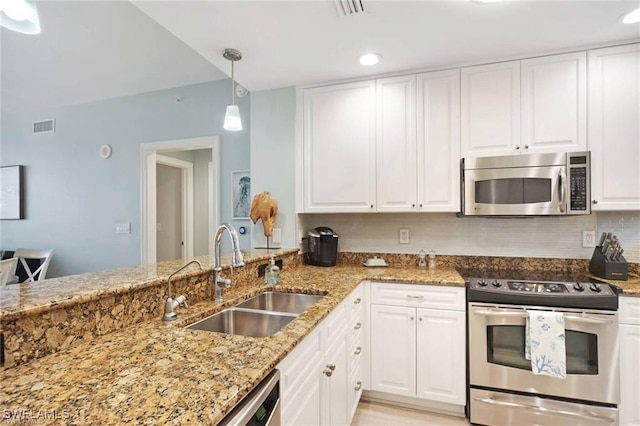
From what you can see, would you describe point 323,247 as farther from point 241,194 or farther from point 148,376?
point 148,376

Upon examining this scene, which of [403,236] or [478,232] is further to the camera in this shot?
[403,236]

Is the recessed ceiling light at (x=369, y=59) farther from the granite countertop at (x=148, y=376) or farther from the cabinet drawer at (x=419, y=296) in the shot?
the granite countertop at (x=148, y=376)

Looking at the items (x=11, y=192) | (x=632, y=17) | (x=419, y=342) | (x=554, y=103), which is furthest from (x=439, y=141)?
(x=11, y=192)

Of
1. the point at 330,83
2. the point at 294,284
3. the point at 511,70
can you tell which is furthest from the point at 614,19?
the point at 294,284

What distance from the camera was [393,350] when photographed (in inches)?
82.8

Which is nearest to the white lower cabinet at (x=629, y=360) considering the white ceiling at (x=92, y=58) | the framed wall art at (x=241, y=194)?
the framed wall art at (x=241, y=194)

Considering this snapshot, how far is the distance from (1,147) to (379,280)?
530 centimetres

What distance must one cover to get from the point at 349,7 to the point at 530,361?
2.22 meters

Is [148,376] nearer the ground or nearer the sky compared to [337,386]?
nearer the sky

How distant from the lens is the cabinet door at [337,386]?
141 centimetres

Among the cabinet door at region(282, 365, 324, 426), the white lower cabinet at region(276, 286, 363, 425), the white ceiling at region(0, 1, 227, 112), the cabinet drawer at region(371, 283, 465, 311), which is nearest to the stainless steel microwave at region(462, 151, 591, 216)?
the cabinet drawer at region(371, 283, 465, 311)

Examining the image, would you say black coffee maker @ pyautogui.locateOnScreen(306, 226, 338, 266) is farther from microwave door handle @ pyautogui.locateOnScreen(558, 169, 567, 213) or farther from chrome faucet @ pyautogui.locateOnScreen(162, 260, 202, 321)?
microwave door handle @ pyautogui.locateOnScreen(558, 169, 567, 213)

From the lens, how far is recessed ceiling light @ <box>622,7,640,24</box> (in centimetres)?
164

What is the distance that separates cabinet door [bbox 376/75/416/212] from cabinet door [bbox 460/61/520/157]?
14.4 inches
